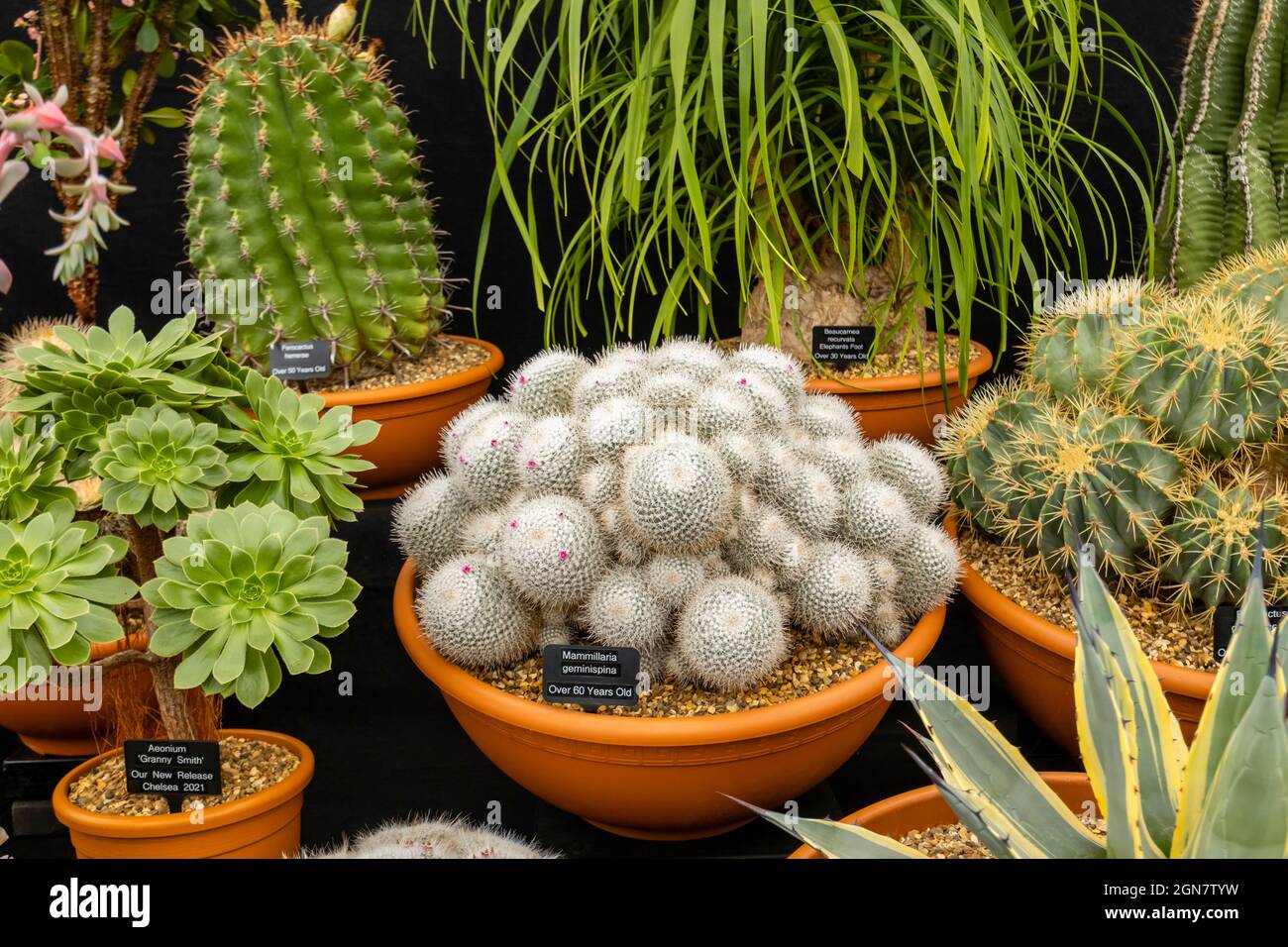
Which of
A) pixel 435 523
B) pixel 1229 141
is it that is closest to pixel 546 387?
pixel 435 523

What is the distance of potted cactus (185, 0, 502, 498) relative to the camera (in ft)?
5.25

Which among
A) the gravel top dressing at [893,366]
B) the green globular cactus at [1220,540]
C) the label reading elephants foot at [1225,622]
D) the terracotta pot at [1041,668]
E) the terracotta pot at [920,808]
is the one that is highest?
the gravel top dressing at [893,366]

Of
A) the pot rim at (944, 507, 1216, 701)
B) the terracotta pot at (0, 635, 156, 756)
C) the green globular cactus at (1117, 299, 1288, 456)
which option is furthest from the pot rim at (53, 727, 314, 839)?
the green globular cactus at (1117, 299, 1288, 456)

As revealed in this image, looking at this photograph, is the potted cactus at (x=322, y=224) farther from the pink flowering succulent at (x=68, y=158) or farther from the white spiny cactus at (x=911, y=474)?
the pink flowering succulent at (x=68, y=158)

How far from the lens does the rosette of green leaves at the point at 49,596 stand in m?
0.89

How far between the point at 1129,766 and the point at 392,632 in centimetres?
111

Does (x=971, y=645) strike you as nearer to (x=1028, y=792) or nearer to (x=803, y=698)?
(x=803, y=698)

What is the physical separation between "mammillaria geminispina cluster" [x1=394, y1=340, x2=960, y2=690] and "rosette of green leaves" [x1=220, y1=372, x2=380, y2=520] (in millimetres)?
194

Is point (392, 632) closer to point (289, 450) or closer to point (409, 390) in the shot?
point (409, 390)

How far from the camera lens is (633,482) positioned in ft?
3.63

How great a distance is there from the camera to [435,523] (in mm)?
1289

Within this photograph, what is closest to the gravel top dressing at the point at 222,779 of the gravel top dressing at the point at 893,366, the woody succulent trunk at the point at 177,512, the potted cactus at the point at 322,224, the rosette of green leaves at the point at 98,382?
the woody succulent trunk at the point at 177,512

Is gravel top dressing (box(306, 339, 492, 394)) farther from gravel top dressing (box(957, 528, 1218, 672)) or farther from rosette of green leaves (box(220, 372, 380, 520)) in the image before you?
gravel top dressing (box(957, 528, 1218, 672))

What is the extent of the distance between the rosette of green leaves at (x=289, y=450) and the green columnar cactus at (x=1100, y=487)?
0.77 meters
